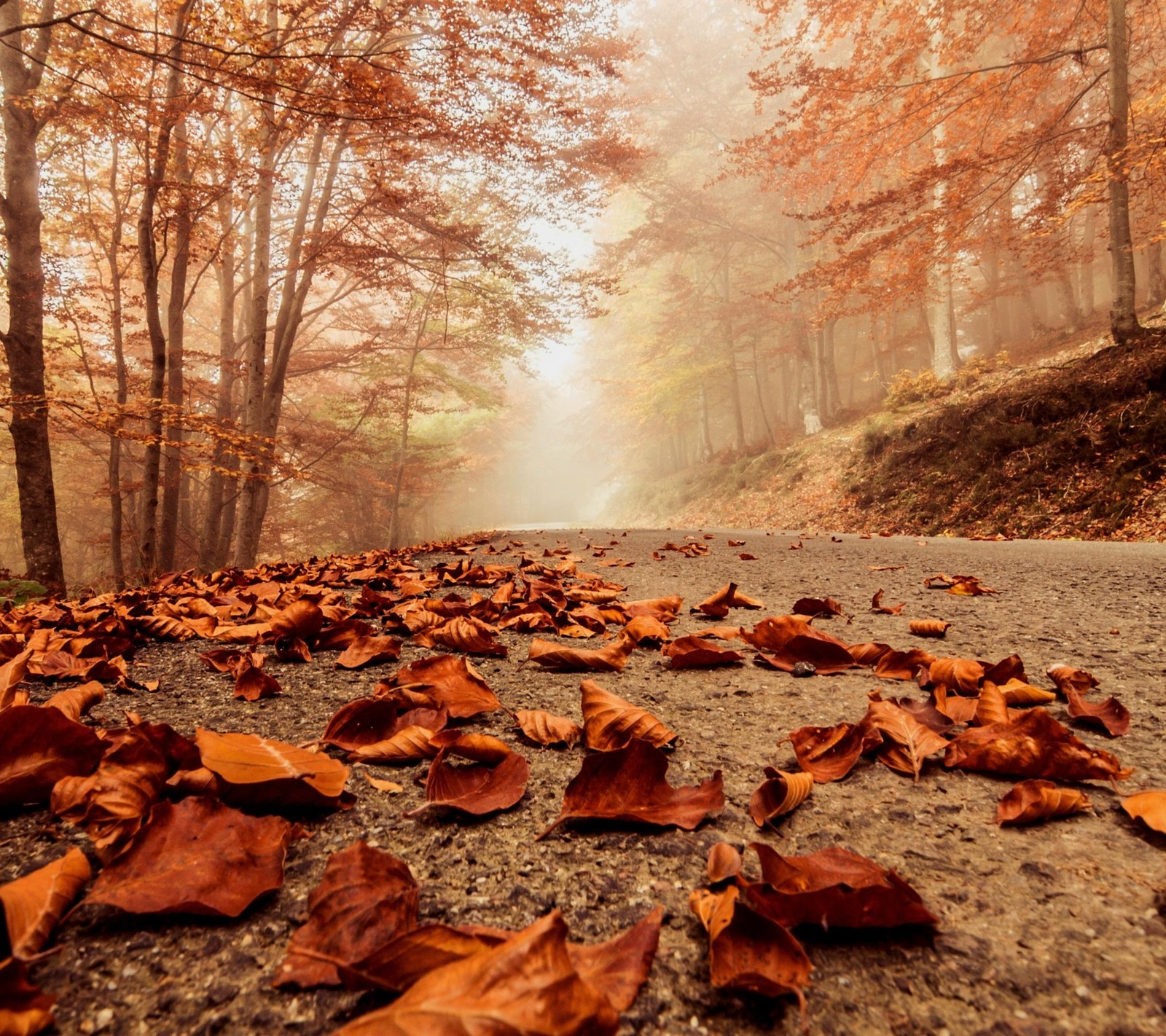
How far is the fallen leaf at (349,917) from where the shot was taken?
1.78 feet

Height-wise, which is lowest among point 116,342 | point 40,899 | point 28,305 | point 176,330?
point 40,899

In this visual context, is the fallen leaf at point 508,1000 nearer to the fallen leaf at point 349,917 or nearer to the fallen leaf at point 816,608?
the fallen leaf at point 349,917

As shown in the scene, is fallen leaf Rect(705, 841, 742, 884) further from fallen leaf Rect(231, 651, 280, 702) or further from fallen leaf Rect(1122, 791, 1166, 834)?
fallen leaf Rect(231, 651, 280, 702)

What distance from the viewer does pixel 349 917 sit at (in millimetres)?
592

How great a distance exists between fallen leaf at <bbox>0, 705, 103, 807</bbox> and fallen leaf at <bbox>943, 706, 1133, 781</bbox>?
52.5 inches

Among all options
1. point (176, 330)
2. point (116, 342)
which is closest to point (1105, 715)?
point (176, 330)

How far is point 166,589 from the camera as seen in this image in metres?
3.42

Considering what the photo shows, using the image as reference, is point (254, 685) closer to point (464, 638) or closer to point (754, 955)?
point (464, 638)

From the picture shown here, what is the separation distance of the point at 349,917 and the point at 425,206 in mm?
8905

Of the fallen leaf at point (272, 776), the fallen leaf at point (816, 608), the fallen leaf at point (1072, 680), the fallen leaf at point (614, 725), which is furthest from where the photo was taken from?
the fallen leaf at point (816, 608)

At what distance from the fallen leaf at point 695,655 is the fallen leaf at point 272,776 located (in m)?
0.95

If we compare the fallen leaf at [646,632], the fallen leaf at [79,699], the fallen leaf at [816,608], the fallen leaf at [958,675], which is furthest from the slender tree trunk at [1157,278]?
the fallen leaf at [79,699]

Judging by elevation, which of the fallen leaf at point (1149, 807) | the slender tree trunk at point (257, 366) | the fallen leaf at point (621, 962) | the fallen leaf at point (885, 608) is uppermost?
the slender tree trunk at point (257, 366)

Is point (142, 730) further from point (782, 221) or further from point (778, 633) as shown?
point (782, 221)
